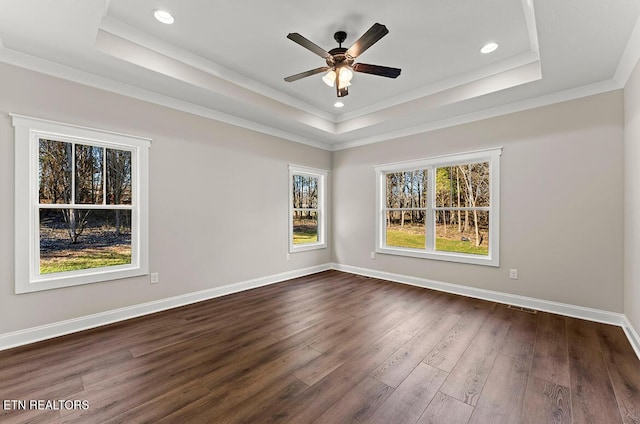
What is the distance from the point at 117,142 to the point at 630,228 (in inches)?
219

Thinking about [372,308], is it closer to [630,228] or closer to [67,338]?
[630,228]

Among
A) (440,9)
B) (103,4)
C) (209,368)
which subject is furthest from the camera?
(440,9)

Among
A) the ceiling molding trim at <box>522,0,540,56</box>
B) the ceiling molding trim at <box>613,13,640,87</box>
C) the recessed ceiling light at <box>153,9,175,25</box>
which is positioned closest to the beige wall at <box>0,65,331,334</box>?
the recessed ceiling light at <box>153,9,175,25</box>

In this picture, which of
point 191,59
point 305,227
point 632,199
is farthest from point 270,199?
point 632,199

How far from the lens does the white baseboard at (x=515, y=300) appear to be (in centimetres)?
305

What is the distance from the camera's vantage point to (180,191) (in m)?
3.62

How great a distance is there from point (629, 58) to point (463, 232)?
256 centimetres

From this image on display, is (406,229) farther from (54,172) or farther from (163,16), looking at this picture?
(54,172)

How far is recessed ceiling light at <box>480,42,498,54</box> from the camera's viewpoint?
286 centimetres

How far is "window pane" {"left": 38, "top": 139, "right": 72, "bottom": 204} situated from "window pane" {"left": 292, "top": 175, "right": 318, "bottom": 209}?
322cm

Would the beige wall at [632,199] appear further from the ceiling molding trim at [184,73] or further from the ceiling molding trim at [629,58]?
the ceiling molding trim at [184,73]

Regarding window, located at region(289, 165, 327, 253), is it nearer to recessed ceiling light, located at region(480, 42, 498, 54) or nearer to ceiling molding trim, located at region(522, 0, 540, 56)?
recessed ceiling light, located at region(480, 42, 498, 54)

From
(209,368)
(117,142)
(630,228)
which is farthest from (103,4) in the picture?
(630,228)

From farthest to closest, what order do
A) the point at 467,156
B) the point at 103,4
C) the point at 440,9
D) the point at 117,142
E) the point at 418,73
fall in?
the point at 467,156 < the point at 418,73 < the point at 117,142 < the point at 440,9 < the point at 103,4
